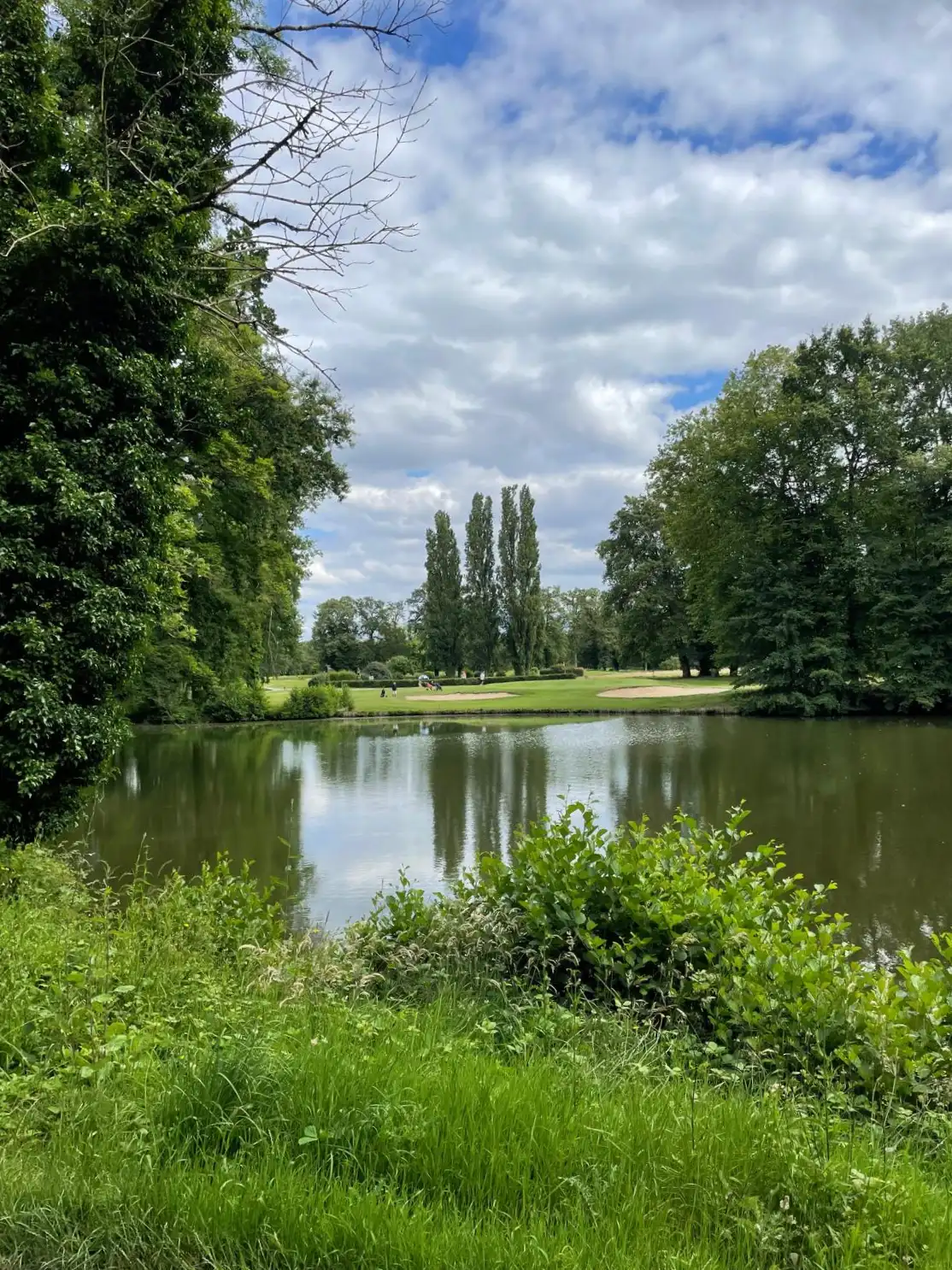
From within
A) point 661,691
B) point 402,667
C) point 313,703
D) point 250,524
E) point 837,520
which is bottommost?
point 313,703

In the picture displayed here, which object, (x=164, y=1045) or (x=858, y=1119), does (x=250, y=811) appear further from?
(x=858, y=1119)

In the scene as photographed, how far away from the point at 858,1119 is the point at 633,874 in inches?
55.9

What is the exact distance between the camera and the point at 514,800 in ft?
42.2

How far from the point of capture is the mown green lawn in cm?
3042

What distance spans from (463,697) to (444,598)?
726 inches

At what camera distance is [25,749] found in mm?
5480

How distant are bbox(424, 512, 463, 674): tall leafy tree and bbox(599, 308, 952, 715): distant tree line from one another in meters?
27.6

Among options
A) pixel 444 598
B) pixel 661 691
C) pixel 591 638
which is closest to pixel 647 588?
pixel 661 691

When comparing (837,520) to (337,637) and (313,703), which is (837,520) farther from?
(337,637)

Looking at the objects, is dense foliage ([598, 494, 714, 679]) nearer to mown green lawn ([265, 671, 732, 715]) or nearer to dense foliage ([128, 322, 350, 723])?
mown green lawn ([265, 671, 732, 715])

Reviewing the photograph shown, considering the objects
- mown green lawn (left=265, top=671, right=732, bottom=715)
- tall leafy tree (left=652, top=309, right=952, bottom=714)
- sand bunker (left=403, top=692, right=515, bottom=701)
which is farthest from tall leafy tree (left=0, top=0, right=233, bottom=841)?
sand bunker (left=403, top=692, right=515, bottom=701)

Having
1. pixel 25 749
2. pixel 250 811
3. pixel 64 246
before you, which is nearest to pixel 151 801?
pixel 250 811

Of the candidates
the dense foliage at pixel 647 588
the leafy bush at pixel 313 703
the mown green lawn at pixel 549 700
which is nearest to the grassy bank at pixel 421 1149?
the mown green lawn at pixel 549 700

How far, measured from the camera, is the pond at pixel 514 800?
802 cm
